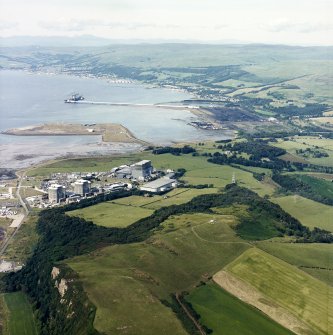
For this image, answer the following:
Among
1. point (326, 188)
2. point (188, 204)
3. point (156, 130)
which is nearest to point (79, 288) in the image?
point (188, 204)

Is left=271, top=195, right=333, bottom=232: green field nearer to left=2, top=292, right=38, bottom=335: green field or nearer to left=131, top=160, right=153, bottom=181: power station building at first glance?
left=131, top=160, right=153, bottom=181: power station building

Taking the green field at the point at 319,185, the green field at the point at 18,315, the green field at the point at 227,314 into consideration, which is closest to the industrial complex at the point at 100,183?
the green field at the point at 319,185

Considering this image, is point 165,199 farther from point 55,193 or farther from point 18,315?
point 18,315

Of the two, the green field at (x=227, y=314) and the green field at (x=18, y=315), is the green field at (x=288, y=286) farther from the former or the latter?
the green field at (x=18, y=315)

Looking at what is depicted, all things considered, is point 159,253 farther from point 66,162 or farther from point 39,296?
point 66,162

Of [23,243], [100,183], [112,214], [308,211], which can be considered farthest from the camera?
[100,183]

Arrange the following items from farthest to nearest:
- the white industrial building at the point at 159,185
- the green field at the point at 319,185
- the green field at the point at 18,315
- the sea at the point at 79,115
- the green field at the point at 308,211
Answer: the sea at the point at 79,115 < the green field at the point at 319,185 < the white industrial building at the point at 159,185 < the green field at the point at 308,211 < the green field at the point at 18,315

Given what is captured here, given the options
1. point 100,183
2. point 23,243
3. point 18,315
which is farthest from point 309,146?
point 18,315
